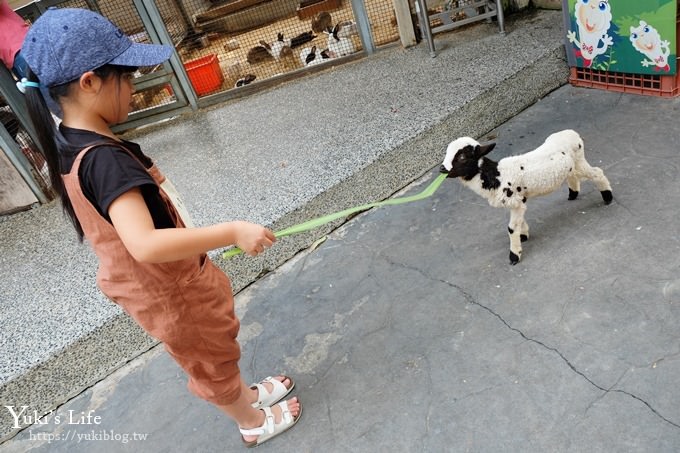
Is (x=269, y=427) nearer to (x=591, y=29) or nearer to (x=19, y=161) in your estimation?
(x=591, y=29)

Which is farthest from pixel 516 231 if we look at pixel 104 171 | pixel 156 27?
Result: pixel 156 27

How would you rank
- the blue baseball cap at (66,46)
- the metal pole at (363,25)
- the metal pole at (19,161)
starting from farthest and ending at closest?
the metal pole at (363,25) → the metal pole at (19,161) → the blue baseball cap at (66,46)

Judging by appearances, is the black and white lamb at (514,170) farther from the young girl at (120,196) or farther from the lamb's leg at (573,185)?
the young girl at (120,196)

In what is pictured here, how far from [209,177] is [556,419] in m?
2.99

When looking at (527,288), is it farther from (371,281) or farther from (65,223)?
(65,223)

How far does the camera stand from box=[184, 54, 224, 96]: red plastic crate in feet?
17.4

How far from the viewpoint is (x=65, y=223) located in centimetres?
390

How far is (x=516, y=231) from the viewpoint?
2.28 m

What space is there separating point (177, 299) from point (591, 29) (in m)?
3.16

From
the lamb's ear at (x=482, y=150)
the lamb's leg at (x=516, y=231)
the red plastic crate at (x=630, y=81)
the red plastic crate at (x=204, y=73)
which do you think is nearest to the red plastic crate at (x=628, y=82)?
the red plastic crate at (x=630, y=81)

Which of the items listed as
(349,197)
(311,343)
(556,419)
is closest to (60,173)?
(311,343)

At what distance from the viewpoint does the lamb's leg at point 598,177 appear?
2348mm

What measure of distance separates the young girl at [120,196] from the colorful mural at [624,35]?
9.11 ft

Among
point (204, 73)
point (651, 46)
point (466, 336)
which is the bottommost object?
point (466, 336)
